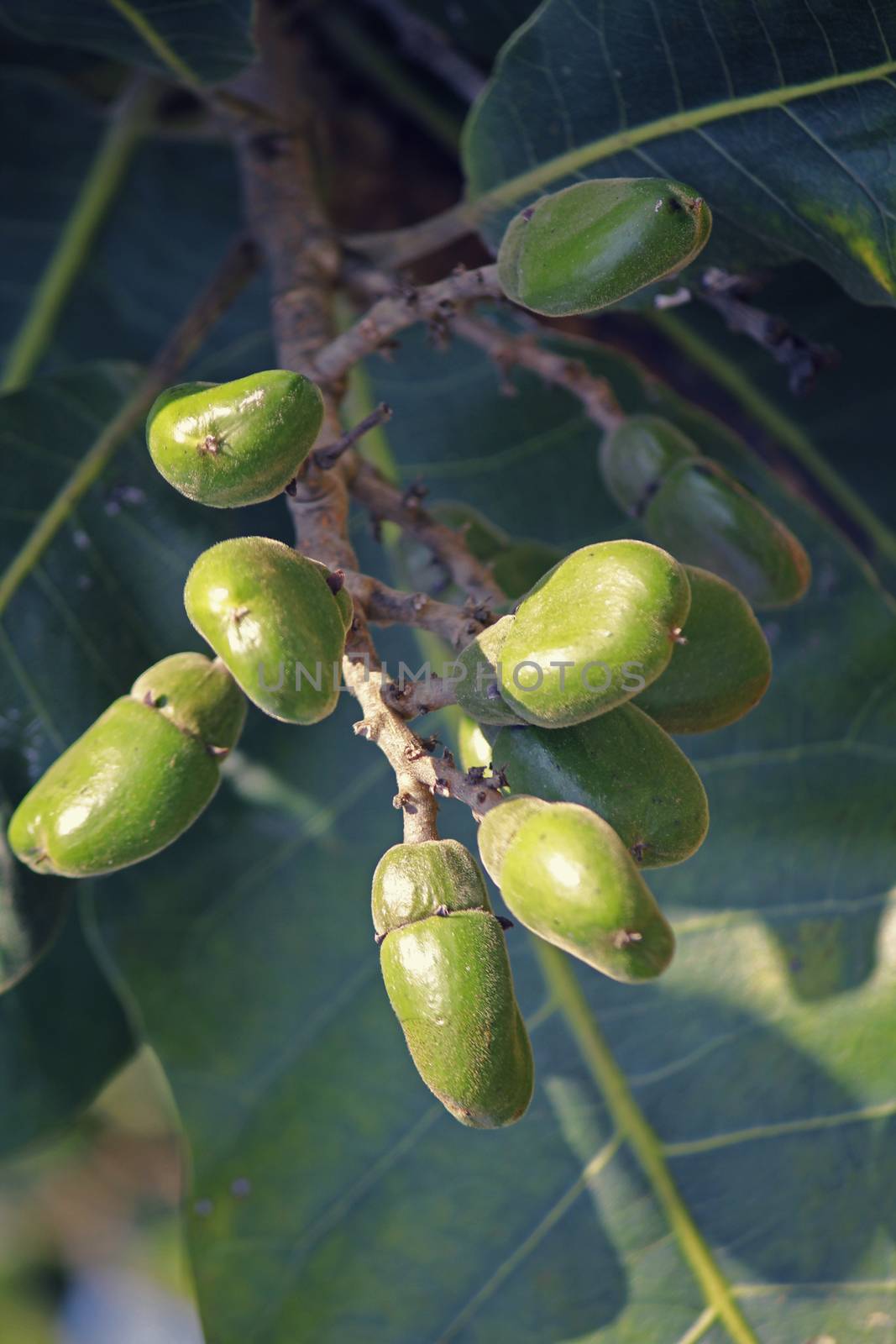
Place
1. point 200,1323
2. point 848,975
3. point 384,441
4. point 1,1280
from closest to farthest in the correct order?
point 848,975 → point 200,1323 → point 384,441 → point 1,1280

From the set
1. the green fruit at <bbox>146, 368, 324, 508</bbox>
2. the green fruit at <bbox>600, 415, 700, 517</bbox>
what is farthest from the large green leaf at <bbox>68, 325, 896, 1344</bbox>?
the green fruit at <bbox>146, 368, 324, 508</bbox>

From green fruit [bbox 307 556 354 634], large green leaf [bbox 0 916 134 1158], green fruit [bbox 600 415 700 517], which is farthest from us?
large green leaf [bbox 0 916 134 1158]

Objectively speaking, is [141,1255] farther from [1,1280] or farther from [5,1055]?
[5,1055]

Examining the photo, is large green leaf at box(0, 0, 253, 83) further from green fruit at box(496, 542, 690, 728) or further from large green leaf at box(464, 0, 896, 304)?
green fruit at box(496, 542, 690, 728)

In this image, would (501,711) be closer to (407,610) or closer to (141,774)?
(407,610)

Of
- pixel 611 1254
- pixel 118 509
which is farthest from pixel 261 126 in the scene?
pixel 611 1254

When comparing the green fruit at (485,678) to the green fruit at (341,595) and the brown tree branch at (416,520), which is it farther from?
the brown tree branch at (416,520)

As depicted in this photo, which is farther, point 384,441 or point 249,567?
point 384,441

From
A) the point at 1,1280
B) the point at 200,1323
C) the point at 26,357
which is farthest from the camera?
the point at 1,1280
